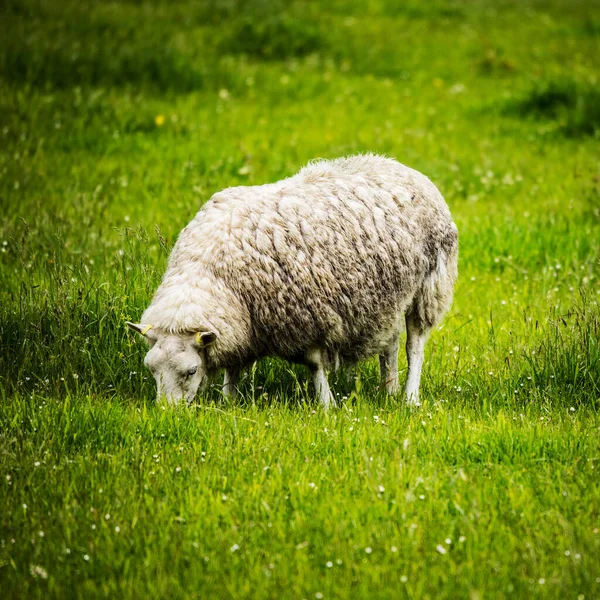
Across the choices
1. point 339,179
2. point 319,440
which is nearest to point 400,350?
point 339,179

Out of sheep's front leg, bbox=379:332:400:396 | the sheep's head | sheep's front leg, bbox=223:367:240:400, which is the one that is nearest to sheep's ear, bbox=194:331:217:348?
the sheep's head

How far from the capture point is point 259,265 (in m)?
5.01

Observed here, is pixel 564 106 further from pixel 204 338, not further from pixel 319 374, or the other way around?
pixel 204 338

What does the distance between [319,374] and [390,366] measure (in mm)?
756

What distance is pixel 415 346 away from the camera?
5.74m

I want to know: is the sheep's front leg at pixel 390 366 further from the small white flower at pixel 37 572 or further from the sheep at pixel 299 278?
the small white flower at pixel 37 572

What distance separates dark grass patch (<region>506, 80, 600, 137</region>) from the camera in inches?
457

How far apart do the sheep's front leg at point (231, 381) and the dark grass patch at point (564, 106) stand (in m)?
7.86

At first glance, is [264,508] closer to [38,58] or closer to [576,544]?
[576,544]

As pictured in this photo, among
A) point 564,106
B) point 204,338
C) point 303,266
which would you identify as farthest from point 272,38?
point 204,338

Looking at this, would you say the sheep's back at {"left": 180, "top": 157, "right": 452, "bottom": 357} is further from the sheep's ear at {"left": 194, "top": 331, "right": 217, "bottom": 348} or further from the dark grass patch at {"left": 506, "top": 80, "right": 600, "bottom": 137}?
the dark grass patch at {"left": 506, "top": 80, "right": 600, "bottom": 137}

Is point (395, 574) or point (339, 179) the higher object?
point (339, 179)

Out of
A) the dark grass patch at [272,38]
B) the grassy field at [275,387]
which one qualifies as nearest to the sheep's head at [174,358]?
the grassy field at [275,387]

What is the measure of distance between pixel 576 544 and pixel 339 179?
2833 millimetres
